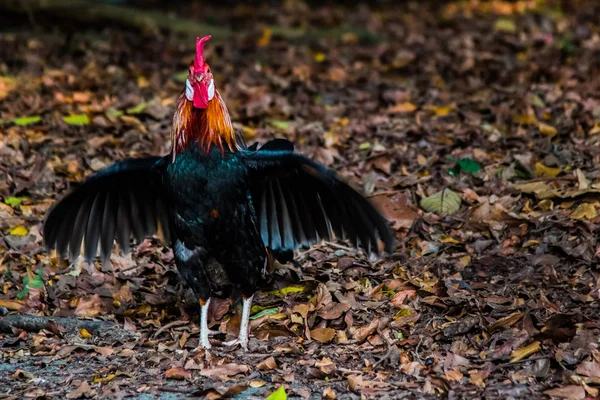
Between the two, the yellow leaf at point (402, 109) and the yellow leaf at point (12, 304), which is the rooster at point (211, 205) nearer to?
the yellow leaf at point (12, 304)

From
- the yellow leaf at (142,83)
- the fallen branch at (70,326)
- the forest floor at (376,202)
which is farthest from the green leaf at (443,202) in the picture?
the yellow leaf at (142,83)

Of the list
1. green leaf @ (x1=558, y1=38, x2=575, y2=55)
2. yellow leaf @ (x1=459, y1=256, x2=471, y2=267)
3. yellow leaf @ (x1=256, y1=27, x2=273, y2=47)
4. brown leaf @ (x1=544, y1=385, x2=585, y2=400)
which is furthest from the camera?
yellow leaf @ (x1=256, y1=27, x2=273, y2=47)

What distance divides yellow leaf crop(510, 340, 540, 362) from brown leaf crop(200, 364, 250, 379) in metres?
1.41

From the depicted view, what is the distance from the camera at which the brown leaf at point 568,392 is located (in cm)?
407

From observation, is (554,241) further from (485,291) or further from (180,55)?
(180,55)

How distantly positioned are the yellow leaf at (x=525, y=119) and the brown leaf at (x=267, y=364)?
164 inches

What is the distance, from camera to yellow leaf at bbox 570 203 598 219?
5875 mm

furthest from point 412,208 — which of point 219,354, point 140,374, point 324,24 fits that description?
point 324,24

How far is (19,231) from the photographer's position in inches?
252

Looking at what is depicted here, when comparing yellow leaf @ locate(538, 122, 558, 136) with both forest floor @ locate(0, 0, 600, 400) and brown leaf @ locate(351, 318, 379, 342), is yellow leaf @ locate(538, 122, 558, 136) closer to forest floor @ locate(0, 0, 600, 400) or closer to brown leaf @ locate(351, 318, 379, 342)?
forest floor @ locate(0, 0, 600, 400)

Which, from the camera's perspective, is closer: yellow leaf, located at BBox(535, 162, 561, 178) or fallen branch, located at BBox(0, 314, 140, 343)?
fallen branch, located at BBox(0, 314, 140, 343)

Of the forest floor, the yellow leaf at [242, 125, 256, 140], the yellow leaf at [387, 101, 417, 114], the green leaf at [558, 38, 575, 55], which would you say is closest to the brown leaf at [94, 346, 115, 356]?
the forest floor

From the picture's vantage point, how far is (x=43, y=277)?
5.84 metres

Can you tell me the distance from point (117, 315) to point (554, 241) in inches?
115
